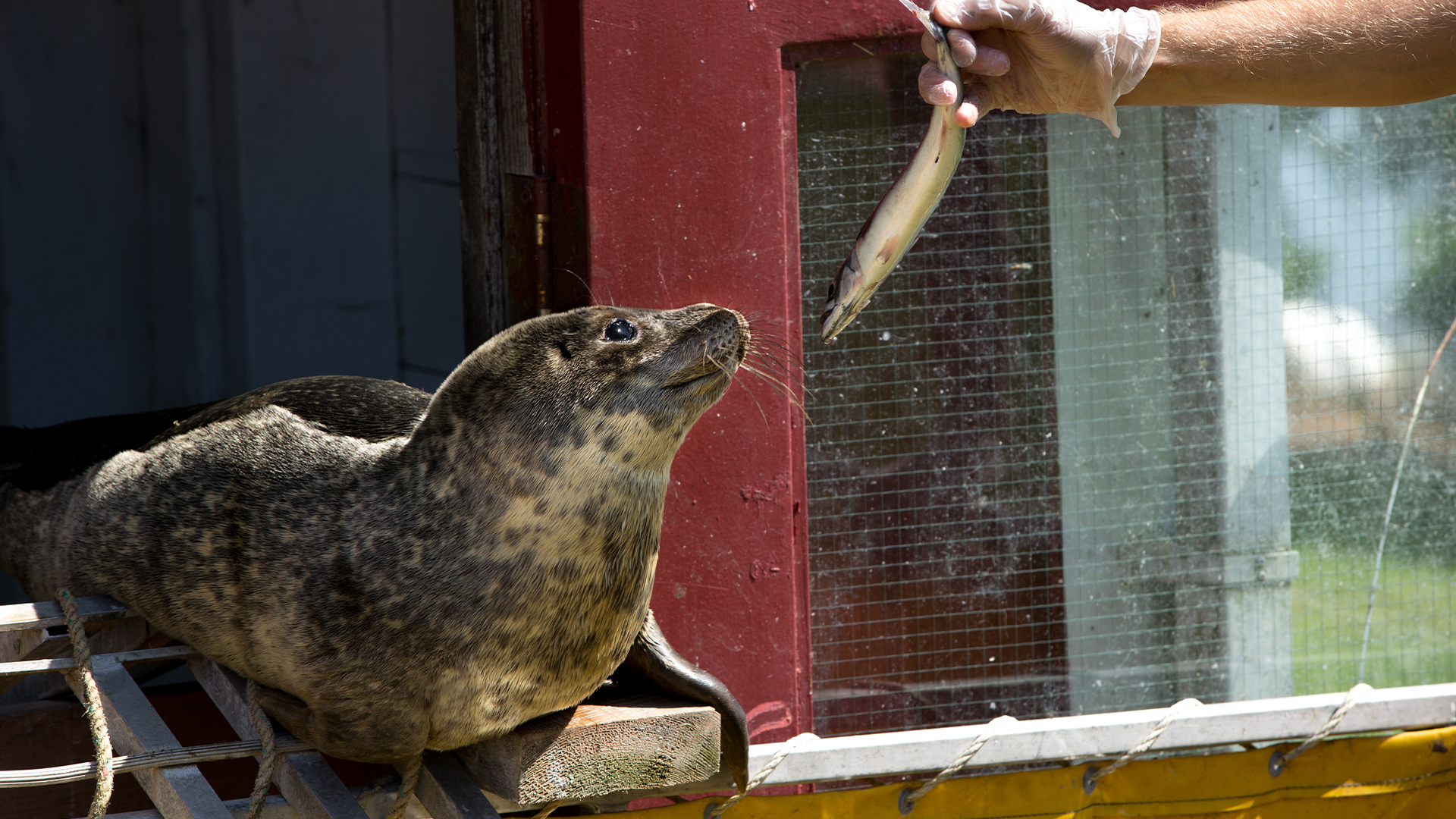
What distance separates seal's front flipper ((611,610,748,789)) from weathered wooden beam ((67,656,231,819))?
73 centimetres

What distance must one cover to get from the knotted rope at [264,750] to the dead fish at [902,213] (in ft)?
3.62

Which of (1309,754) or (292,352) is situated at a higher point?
(292,352)

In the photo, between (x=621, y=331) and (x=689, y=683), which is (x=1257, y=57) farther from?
(x=689, y=683)

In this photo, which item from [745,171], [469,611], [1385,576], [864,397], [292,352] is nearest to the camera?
[469,611]

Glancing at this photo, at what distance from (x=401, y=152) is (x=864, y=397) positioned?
2.79m

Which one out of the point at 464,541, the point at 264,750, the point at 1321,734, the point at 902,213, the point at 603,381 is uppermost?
the point at 902,213

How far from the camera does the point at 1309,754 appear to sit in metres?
2.93

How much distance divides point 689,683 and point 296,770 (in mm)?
669

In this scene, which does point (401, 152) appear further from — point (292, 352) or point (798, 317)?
point (798, 317)

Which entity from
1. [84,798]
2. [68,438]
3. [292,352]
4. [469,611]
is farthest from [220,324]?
[469,611]

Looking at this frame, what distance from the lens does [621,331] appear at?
207 cm

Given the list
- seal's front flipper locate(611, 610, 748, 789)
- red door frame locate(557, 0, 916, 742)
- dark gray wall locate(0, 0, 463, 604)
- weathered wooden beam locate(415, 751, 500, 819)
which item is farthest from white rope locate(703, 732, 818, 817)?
dark gray wall locate(0, 0, 463, 604)

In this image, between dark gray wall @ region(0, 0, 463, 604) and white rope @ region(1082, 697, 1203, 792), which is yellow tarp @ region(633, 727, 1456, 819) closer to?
white rope @ region(1082, 697, 1203, 792)

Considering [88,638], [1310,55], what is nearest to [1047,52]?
[1310,55]
